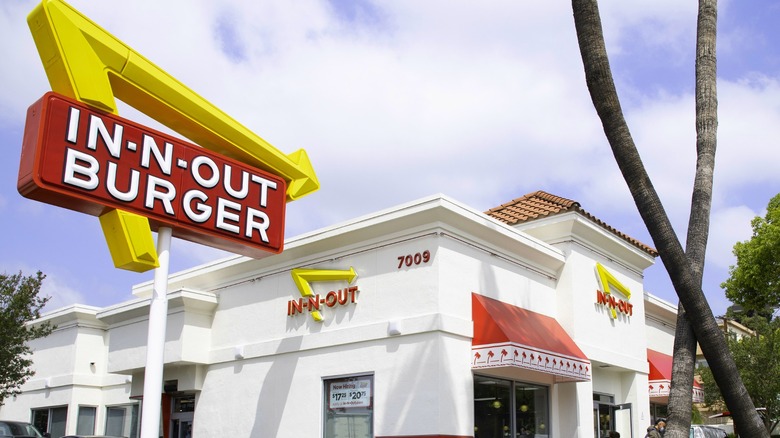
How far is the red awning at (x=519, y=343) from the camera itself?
49.9ft

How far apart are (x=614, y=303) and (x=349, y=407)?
7.69 metres

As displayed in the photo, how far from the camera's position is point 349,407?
54.2ft

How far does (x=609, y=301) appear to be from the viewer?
65.1 ft

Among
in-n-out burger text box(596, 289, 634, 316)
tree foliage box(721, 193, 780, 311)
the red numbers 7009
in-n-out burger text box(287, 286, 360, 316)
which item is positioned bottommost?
in-n-out burger text box(287, 286, 360, 316)

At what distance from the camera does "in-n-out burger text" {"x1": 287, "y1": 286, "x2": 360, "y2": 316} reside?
671 inches

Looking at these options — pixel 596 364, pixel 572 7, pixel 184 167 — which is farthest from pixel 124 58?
pixel 596 364

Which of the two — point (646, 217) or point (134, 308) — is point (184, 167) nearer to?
point (646, 217)

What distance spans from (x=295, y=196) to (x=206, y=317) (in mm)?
6807

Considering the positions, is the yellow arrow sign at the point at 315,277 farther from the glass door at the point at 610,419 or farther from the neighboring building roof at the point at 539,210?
the glass door at the point at 610,419

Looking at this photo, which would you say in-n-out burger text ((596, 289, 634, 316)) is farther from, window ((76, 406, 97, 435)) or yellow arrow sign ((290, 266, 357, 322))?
window ((76, 406, 97, 435))

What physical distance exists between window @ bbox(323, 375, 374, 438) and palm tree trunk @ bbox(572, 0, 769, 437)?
23.5 feet

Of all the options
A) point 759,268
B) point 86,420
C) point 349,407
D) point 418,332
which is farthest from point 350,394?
point 759,268

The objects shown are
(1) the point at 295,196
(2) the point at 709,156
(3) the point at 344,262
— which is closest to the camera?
(2) the point at 709,156

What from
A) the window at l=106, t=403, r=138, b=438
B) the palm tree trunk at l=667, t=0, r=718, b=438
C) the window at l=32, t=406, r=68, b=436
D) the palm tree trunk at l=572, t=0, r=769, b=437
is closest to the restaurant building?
Answer: the window at l=106, t=403, r=138, b=438
